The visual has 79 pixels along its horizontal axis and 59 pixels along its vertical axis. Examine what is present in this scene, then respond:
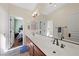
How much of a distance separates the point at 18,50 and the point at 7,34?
0.32m

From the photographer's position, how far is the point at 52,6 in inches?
67.9

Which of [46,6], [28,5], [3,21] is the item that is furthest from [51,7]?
[3,21]

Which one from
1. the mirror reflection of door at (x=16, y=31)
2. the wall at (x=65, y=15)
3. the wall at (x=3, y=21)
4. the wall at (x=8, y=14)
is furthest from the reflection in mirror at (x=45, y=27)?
the wall at (x=3, y=21)

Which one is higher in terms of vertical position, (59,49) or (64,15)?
(64,15)

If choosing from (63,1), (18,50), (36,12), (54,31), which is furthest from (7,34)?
(63,1)

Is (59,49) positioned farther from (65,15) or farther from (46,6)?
(46,6)

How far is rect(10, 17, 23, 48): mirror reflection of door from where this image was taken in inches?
66.1

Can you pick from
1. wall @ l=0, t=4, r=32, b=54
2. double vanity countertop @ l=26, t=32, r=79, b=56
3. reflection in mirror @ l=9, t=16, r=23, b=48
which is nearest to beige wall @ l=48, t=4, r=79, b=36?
double vanity countertop @ l=26, t=32, r=79, b=56

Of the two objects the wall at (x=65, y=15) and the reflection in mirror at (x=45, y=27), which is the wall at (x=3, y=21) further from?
the wall at (x=65, y=15)

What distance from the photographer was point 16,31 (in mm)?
1679

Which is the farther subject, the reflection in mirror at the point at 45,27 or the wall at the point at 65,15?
the reflection in mirror at the point at 45,27

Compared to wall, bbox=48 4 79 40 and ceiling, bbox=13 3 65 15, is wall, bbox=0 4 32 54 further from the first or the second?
wall, bbox=48 4 79 40

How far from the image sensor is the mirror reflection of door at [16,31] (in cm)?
168

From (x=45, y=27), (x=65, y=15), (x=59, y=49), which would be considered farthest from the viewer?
(x=45, y=27)
